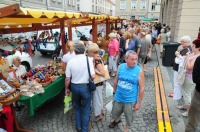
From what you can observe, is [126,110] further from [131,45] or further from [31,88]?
[131,45]

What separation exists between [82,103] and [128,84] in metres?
1.08

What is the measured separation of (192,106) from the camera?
10.0 feet

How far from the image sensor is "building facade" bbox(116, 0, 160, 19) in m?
54.0

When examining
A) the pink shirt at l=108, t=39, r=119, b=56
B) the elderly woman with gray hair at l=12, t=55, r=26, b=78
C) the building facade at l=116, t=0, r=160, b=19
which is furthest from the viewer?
the building facade at l=116, t=0, r=160, b=19

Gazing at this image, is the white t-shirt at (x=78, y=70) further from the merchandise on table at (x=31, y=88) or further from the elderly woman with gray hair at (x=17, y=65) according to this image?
the elderly woman with gray hair at (x=17, y=65)

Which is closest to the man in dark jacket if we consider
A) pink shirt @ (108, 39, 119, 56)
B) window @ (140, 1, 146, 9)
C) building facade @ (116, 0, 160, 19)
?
pink shirt @ (108, 39, 119, 56)

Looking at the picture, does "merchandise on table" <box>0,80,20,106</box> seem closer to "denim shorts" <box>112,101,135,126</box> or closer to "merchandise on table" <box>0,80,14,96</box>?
"merchandise on table" <box>0,80,14,96</box>

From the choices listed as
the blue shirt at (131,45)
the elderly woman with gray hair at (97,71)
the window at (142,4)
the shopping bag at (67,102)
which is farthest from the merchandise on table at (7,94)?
the window at (142,4)

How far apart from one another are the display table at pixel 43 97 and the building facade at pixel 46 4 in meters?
14.1

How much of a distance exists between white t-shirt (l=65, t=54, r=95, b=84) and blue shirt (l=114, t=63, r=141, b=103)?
1.98 ft

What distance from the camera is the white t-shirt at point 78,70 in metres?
3.33

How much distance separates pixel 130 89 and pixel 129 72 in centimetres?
32

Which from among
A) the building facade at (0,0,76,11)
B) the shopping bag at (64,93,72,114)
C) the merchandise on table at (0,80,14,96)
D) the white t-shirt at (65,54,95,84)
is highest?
the building facade at (0,0,76,11)

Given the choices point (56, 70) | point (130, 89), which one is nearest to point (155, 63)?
point (56, 70)
